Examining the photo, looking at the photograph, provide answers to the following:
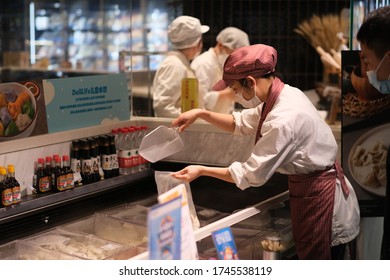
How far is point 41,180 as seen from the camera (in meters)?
3.21

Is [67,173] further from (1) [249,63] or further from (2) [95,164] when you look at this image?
(1) [249,63]

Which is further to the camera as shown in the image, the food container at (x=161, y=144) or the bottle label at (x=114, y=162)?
the bottle label at (x=114, y=162)

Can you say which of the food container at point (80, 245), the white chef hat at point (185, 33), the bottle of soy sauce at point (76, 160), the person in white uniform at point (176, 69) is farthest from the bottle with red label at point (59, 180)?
the white chef hat at point (185, 33)

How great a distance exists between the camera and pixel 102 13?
10.4 meters

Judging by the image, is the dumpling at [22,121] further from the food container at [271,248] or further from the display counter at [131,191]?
the food container at [271,248]

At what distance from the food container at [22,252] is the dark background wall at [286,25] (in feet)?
15.5

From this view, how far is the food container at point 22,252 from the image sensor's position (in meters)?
2.81

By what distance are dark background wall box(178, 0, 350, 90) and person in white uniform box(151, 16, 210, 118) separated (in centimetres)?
244

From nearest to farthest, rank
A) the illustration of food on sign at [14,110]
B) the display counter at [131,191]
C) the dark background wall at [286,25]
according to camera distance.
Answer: the display counter at [131,191]
the illustration of food on sign at [14,110]
the dark background wall at [286,25]

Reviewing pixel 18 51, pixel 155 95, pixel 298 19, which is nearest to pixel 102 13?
pixel 18 51

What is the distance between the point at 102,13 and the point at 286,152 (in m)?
8.20

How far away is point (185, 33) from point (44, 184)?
1.94m

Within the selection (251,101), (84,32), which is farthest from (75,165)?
(84,32)

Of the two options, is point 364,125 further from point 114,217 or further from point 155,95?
point 155,95
